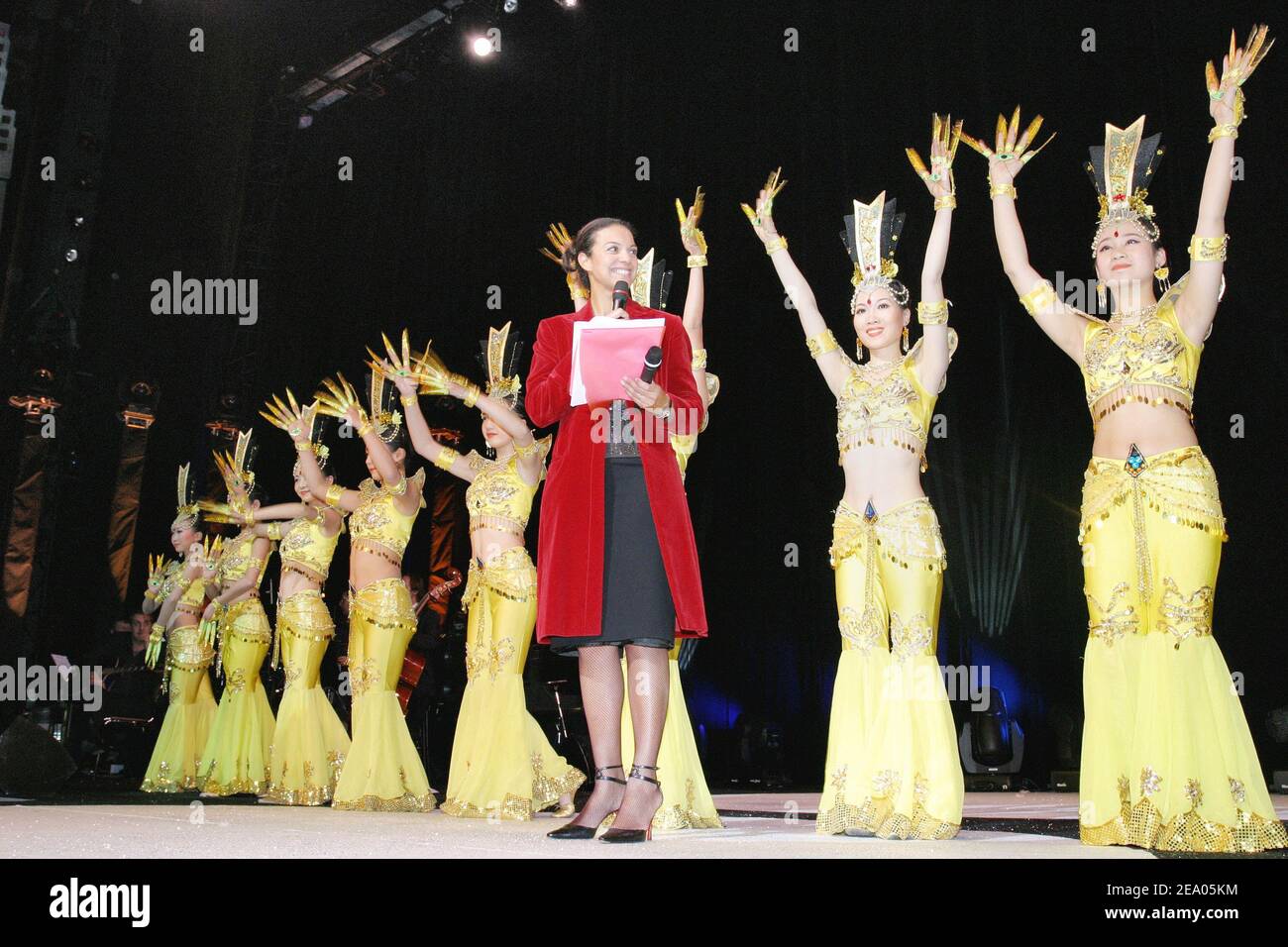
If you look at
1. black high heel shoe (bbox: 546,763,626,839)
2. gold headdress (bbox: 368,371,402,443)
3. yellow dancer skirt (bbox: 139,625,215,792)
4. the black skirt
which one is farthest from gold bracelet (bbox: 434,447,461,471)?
yellow dancer skirt (bbox: 139,625,215,792)

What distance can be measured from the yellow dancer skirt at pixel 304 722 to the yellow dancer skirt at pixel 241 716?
690 millimetres

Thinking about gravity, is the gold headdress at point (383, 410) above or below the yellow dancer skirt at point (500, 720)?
above

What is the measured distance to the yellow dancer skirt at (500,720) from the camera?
4.73 m

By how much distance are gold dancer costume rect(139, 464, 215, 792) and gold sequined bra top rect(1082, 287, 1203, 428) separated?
603cm

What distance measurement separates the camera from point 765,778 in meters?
7.91

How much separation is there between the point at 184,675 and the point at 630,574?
5557 mm

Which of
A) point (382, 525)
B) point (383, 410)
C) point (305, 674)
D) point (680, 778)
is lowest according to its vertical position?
point (680, 778)

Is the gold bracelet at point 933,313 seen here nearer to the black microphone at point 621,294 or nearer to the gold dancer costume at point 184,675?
the black microphone at point 621,294

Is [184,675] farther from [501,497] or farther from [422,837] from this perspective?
[422,837]

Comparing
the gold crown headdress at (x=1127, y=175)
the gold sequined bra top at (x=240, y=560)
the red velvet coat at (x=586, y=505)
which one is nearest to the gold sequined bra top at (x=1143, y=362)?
the gold crown headdress at (x=1127, y=175)

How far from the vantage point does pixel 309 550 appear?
6.15 meters

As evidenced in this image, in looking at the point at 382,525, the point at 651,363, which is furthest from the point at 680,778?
the point at 382,525

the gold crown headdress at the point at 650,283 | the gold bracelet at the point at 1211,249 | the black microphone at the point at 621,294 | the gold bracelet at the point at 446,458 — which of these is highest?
the gold crown headdress at the point at 650,283
